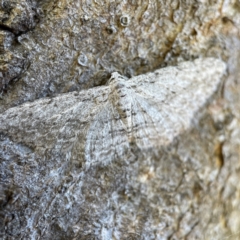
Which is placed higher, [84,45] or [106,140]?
[84,45]

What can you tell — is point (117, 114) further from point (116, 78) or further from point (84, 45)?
point (84, 45)

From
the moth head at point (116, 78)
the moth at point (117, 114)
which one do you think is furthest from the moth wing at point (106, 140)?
the moth head at point (116, 78)

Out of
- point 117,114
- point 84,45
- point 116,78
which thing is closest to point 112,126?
point 117,114

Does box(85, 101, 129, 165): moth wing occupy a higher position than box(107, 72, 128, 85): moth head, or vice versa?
box(107, 72, 128, 85): moth head

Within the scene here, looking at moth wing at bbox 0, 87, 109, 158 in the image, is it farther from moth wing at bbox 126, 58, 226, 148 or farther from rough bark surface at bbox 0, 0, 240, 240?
moth wing at bbox 126, 58, 226, 148

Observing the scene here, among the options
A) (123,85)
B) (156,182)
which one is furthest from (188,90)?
(156,182)

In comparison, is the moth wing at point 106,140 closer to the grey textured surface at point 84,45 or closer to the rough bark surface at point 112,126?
the rough bark surface at point 112,126

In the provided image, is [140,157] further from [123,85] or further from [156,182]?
[123,85]

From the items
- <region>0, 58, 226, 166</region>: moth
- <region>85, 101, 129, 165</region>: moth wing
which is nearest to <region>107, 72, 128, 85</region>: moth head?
<region>0, 58, 226, 166</region>: moth
